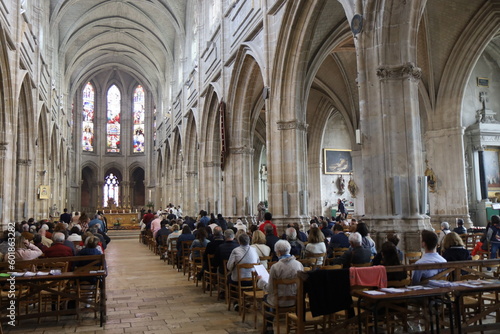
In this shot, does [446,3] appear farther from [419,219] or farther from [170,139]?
[170,139]

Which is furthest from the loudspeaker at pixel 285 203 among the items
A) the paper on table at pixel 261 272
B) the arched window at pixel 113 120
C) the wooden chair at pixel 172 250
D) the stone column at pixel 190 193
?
the arched window at pixel 113 120

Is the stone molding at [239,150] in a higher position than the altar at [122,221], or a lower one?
higher

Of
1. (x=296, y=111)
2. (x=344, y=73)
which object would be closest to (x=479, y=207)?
(x=344, y=73)

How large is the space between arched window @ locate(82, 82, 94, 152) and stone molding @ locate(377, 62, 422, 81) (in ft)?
121

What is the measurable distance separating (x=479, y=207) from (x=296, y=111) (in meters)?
8.82

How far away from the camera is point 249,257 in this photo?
237 inches

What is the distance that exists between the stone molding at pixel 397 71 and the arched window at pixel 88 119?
36.8 meters

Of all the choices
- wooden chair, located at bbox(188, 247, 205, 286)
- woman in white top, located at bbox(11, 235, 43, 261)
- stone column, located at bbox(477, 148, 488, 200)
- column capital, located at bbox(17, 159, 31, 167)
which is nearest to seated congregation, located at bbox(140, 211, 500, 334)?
wooden chair, located at bbox(188, 247, 205, 286)

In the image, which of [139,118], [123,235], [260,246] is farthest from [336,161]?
[139,118]

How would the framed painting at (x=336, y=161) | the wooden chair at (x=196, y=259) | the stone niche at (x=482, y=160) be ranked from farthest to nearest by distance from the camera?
1. the framed painting at (x=336, y=161)
2. the stone niche at (x=482, y=160)
3. the wooden chair at (x=196, y=259)

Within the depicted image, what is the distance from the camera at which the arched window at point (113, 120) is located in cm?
4169

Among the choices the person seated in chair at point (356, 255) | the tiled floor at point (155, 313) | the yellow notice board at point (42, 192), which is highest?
the yellow notice board at point (42, 192)

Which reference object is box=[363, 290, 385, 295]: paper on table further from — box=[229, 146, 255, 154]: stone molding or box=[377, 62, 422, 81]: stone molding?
box=[229, 146, 255, 154]: stone molding

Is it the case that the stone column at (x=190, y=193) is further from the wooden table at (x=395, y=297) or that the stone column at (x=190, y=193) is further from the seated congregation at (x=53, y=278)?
the wooden table at (x=395, y=297)
